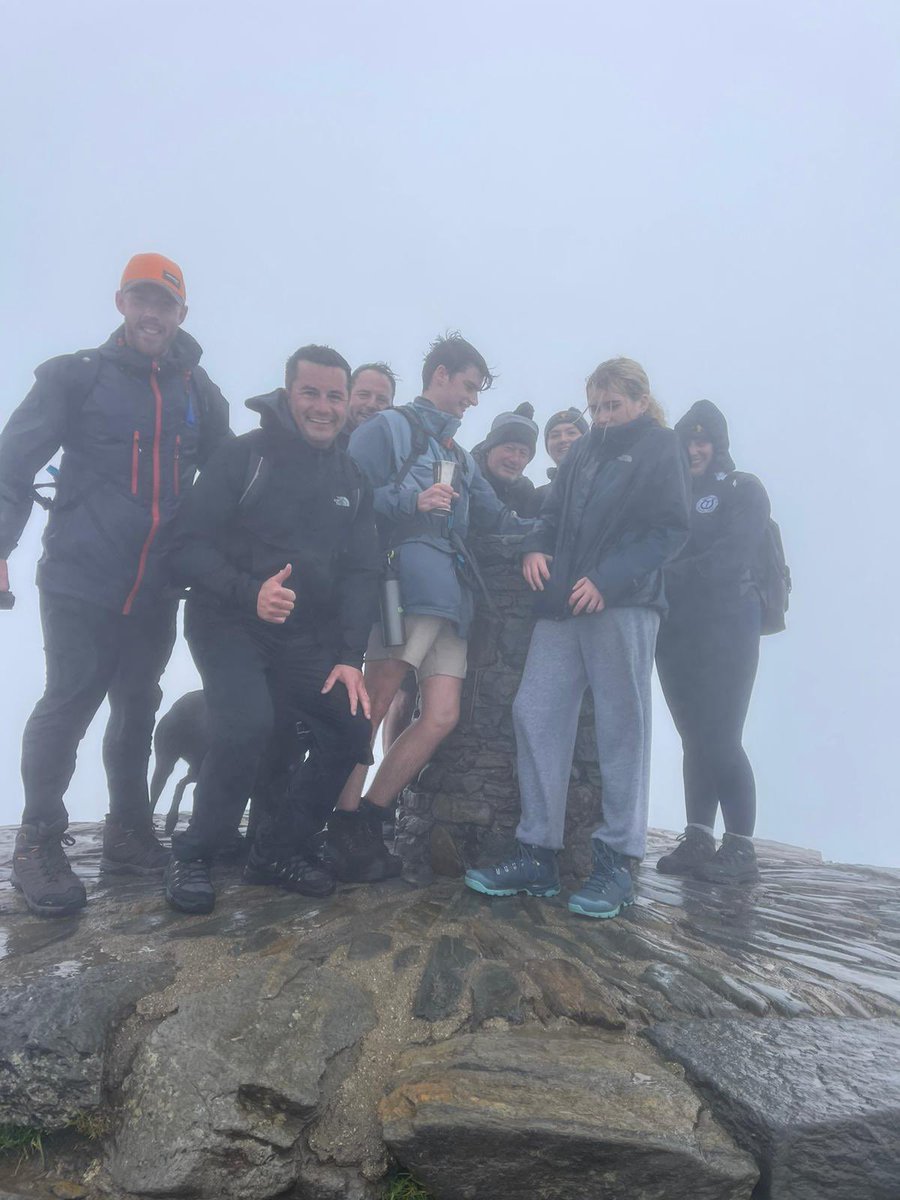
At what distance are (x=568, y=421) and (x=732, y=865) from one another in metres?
3.89

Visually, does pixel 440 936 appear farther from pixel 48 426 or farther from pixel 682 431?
pixel 682 431

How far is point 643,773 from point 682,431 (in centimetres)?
326

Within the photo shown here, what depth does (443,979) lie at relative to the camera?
4.20m

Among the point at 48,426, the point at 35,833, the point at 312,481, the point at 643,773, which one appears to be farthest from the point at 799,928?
the point at 48,426

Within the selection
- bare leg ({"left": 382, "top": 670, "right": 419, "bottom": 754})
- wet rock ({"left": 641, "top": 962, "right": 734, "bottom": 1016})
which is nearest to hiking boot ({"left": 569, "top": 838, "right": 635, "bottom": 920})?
wet rock ({"left": 641, "top": 962, "right": 734, "bottom": 1016})

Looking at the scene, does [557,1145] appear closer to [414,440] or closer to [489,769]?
[489,769]

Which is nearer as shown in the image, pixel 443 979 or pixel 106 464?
pixel 443 979

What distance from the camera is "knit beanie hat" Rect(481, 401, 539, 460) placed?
22.1 ft

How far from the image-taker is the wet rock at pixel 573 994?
13.3 feet

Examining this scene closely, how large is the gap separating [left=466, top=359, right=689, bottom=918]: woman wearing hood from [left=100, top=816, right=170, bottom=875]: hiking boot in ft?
6.96

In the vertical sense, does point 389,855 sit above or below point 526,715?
below

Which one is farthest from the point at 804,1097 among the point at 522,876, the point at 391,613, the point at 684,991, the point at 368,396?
the point at 368,396

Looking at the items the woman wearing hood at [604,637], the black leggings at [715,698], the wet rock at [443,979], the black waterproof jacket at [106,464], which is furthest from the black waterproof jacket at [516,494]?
the wet rock at [443,979]

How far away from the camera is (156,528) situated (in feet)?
16.9
